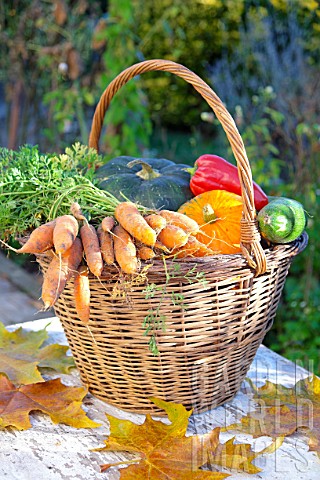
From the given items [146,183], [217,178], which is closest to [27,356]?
[146,183]

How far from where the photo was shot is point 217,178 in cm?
137

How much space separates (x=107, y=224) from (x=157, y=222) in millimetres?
91

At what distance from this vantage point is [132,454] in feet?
3.70

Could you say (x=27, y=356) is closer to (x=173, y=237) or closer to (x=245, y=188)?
(x=173, y=237)

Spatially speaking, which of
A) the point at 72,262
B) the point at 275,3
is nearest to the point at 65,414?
the point at 72,262

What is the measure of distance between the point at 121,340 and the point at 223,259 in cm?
26

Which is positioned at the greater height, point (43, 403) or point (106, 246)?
point (106, 246)

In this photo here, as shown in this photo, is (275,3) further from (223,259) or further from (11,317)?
(223,259)

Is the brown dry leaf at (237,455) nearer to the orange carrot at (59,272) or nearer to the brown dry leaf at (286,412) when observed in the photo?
the brown dry leaf at (286,412)

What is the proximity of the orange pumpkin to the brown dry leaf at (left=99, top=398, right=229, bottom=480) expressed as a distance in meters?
0.33

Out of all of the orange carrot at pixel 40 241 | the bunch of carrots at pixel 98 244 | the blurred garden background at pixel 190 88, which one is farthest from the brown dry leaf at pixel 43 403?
the blurred garden background at pixel 190 88

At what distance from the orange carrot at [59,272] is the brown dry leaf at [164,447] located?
29 centimetres

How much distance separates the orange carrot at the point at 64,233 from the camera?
3.39 feet

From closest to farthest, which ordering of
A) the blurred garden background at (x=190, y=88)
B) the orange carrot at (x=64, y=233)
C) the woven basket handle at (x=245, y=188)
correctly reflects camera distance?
the orange carrot at (x=64, y=233) → the woven basket handle at (x=245, y=188) → the blurred garden background at (x=190, y=88)
